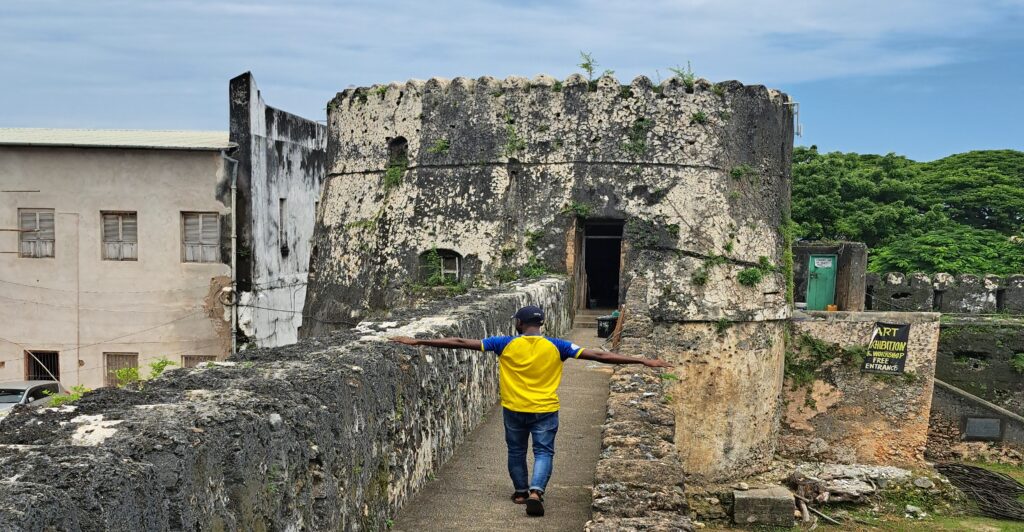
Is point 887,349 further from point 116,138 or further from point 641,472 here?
point 116,138

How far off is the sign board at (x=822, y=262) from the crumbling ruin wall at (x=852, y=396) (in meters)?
5.05

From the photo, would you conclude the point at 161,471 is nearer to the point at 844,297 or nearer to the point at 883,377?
the point at 883,377

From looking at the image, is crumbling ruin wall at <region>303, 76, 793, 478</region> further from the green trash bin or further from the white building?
the white building

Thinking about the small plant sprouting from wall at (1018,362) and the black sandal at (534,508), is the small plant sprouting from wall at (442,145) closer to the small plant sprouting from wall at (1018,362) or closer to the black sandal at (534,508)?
the black sandal at (534,508)

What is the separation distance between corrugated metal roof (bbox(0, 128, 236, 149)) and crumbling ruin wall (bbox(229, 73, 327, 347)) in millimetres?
752

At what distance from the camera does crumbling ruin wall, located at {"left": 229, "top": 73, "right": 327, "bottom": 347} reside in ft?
64.6

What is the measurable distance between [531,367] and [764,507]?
10940 mm

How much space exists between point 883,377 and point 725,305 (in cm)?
573

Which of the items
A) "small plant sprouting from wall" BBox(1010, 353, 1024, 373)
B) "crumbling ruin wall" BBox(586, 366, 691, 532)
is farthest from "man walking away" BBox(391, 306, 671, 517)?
"small plant sprouting from wall" BBox(1010, 353, 1024, 373)

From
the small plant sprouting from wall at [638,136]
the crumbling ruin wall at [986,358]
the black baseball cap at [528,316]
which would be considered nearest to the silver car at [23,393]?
the small plant sprouting from wall at [638,136]

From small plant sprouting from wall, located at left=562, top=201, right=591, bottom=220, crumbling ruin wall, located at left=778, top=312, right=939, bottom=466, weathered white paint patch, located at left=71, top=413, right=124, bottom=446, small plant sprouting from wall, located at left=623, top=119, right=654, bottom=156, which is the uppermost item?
small plant sprouting from wall, located at left=623, top=119, right=654, bottom=156

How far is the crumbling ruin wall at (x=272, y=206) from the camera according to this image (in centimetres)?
1970

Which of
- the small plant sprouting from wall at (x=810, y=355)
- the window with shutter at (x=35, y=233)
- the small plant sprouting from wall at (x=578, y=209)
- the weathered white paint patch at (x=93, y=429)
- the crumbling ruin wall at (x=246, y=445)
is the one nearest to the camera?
the crumbling ruin wall at (x=246, y=445)

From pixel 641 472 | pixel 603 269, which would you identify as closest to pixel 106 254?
pixel 603 269
